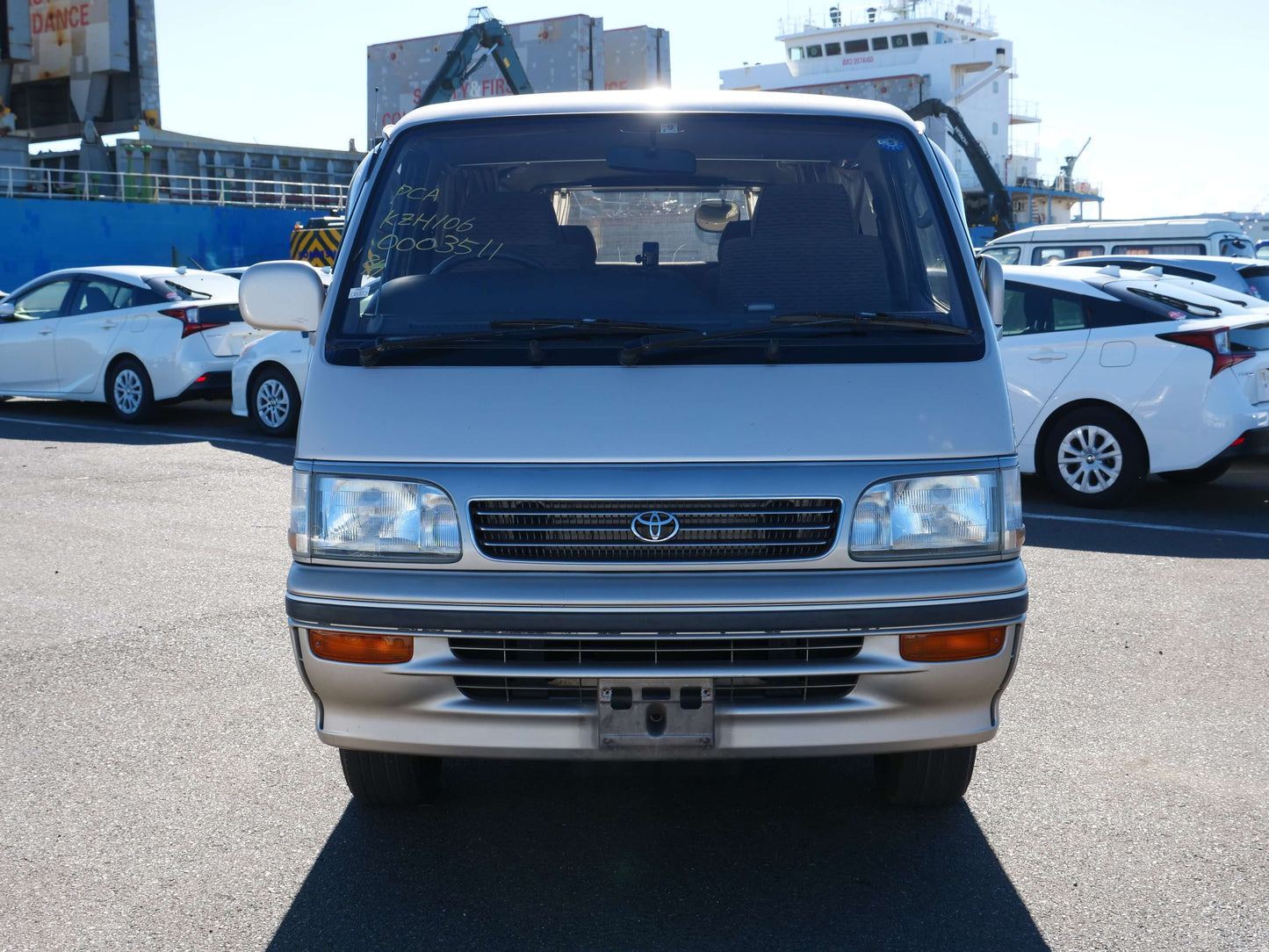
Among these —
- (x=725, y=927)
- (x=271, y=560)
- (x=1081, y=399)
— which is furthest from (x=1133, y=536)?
(x=725, y=927)

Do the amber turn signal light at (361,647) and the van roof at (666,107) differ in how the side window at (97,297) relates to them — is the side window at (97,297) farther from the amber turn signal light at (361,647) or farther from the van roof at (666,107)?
the amber turn signal light at (361,647)

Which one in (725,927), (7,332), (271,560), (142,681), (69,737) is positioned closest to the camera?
(725,927)

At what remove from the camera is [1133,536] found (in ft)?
25.3

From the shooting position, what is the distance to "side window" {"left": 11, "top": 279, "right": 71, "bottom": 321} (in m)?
13.5

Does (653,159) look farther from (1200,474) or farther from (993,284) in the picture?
(1200,474)

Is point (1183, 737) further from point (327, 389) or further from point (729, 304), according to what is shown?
point (327, 389)

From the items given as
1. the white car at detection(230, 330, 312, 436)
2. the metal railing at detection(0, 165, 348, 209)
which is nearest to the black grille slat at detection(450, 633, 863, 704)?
the white car at detection(230, 330, 312, 436)

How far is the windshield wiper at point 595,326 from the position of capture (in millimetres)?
3355

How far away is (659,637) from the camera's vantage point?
297 centimetres

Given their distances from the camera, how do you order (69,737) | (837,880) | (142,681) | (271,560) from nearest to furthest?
(837,880)
(69,737)
(142,681)
(271,560)

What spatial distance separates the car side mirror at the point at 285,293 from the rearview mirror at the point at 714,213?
45.0 inches

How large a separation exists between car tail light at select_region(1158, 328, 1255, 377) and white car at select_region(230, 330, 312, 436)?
731 centimetres

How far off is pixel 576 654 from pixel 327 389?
91 cm

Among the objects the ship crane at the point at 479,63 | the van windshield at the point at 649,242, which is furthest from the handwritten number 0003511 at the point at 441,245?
the ship crane at the point at 479,63
